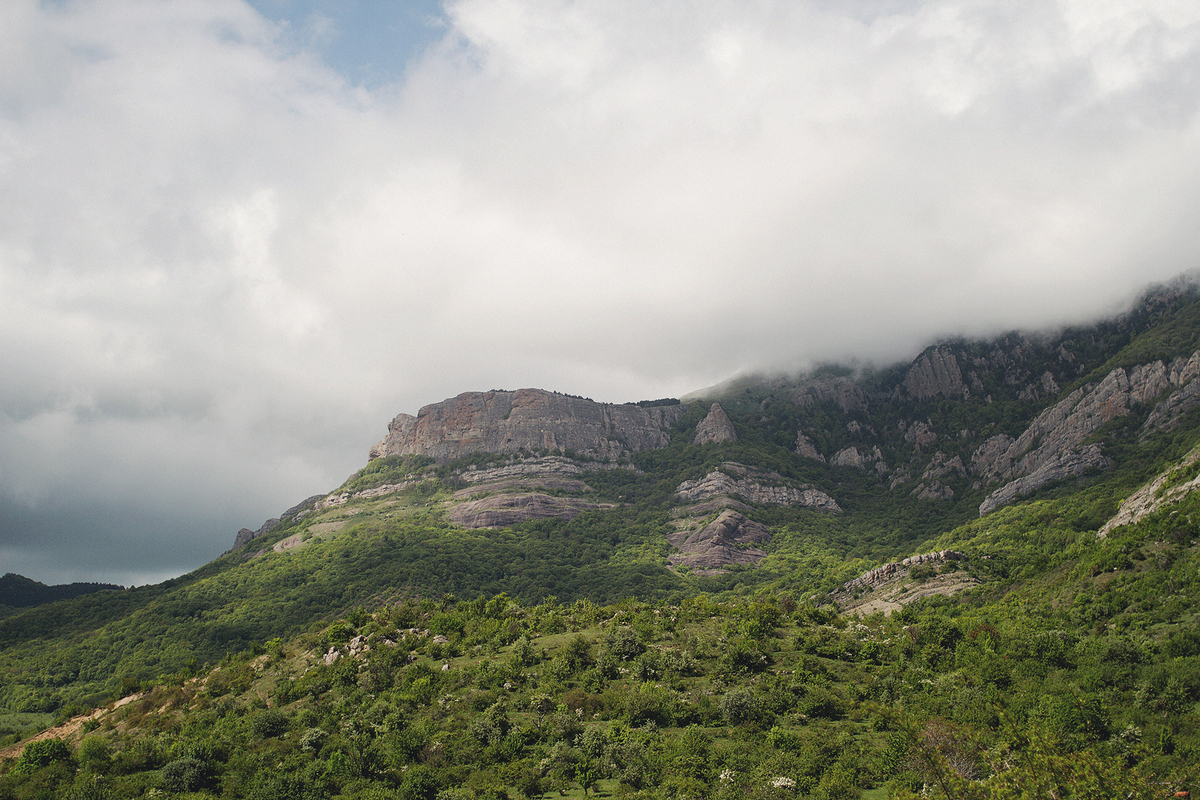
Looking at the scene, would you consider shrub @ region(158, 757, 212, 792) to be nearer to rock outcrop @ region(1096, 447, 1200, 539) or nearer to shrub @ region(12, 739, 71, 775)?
shrub @ region(12, 739, 71, 775)

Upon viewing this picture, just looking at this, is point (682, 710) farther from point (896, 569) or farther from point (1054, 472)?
point (1054, 472)

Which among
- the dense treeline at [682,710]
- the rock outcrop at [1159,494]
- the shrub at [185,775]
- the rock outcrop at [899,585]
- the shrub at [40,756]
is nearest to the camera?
the dense treeline at [682,710]

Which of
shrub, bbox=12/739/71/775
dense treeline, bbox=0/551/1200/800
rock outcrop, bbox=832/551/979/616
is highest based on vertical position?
shrub, bbox=12/739/71/775

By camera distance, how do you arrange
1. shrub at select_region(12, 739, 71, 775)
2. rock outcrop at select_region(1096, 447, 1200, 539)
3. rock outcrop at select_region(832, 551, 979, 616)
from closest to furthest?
shrub at select_region(12, 739, 71, 775) < rock outcrop at select_region(1096, 447, 1200, 539) < rock outcrop at select_region(832, 551, 979, 616)

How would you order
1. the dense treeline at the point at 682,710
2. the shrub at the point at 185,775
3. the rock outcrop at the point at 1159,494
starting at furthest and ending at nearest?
1. the rock outcrop at the point at 1159,494
2. the shrub at the point at 185,775
3. the dense treeline at the point at 682,710

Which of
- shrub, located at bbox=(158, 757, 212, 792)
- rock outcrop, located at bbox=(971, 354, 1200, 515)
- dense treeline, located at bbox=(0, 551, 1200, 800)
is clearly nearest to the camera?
dense treeline, located at bbox=(0, 551, 1200, 800)

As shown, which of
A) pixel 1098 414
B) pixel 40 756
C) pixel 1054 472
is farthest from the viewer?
pixel 1098 414

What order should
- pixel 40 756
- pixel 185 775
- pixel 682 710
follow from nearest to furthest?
pixel 185 775, pixel 40 756, pixel 682 710

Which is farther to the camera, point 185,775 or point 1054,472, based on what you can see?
point 1054,472

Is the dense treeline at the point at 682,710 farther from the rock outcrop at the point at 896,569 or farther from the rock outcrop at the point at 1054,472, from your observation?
the rock outcrop at the point at 1054,472

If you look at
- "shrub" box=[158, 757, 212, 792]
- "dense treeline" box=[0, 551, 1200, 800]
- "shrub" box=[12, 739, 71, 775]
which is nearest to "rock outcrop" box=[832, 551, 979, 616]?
"dense treeline" box=[0, 551, 1200, 800]

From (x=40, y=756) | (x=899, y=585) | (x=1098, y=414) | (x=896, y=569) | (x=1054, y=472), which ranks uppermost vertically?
(x=1098, y=414)

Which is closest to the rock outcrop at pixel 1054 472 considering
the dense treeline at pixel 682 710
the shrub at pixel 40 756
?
the dense treeline at pixel 682 710

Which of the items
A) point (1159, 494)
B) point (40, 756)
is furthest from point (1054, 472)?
point (40, 756)
